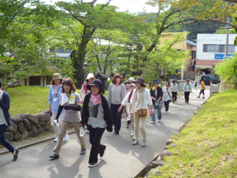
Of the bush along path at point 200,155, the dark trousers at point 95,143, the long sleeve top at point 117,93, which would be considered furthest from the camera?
the long sleeve top at point 117,93

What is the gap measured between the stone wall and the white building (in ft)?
158

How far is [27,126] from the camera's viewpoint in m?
7.45

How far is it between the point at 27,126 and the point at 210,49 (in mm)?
51128

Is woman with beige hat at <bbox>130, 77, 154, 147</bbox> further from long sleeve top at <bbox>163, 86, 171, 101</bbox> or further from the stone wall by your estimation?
long sleeve top at <bbox>163, 86, 171, 101</bbox>

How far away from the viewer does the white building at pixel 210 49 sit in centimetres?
5091

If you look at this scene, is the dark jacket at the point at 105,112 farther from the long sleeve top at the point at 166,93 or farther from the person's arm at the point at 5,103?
the long sleeve top at the point at 166,93

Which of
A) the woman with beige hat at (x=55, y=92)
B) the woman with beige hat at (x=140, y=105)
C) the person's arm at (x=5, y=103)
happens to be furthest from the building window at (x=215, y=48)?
the person's arm at (x=5, y=103)

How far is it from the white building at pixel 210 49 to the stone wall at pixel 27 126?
4827 cm

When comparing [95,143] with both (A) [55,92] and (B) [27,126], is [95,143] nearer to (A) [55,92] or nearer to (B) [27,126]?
(A) [55,92]

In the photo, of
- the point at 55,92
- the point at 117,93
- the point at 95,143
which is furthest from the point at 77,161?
the point at 117,93

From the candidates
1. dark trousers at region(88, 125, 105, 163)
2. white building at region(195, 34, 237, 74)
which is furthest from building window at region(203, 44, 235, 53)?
dark trousers at region(88, 125, 105, 163)

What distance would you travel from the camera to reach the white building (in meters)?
50.9

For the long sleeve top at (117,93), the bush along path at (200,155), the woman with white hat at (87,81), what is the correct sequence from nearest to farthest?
1. the bush along path at (200,155)
2. the woman with white hat at (87,81)
3. the long sleeve top at (117,93)

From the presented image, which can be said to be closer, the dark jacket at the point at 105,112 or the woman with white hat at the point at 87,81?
the dark jacket at the point at 105,112
